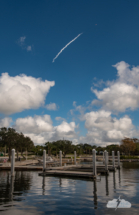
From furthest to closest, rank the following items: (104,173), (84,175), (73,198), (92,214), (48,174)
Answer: (104,173)
(48,174)
(84,175)
(73,198)
(92,214)

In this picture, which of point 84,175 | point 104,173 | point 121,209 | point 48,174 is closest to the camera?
point 121,209

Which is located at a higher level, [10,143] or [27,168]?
[10,143]

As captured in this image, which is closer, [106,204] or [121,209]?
[121,209]

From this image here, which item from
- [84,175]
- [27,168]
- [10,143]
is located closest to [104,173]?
[84,175]

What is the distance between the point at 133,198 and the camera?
14656 mm

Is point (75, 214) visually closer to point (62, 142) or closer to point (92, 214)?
point (92, 214)

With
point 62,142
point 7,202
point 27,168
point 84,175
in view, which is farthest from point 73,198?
point 62,142

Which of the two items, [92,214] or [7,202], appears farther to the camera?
[7,202]

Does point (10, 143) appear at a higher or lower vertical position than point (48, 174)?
higher

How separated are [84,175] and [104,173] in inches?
300

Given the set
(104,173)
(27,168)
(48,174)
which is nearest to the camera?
(48,174)

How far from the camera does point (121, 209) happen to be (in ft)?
38.6

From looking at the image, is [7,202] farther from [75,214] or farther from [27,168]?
[27,168]

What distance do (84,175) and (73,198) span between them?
1164cm
